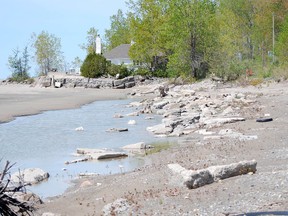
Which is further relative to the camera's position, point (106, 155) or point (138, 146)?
point (138, 146)

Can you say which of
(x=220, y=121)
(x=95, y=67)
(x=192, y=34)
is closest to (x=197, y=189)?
(x=220, y=121)

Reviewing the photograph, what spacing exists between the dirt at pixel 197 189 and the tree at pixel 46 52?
271 feet

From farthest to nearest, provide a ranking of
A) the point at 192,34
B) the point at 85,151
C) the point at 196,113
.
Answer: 1. the point at 192,34
2. the point at 196,113
3. the point at 85,151

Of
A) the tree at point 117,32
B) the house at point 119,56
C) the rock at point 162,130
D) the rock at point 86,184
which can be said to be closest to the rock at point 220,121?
the rock at point 162,130

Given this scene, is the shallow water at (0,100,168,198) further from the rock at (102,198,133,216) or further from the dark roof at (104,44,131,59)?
the dark roof at (104,44,131,59)

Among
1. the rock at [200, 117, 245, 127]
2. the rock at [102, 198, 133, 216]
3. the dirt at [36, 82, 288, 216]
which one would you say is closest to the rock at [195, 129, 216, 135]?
the rock at [200, 117, 245, 127]

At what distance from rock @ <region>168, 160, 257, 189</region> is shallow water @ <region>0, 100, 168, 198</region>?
402 cm

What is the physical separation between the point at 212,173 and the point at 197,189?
0.47 meters

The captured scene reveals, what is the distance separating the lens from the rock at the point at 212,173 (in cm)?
938

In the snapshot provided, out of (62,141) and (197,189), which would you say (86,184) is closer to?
(197,189)

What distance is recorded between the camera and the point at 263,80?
1590 inches

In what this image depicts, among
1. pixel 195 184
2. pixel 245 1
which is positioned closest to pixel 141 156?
pixel 195 184

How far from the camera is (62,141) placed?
21953 mm

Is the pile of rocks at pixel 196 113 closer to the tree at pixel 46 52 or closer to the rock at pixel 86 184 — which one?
the rock at pixel 86 184
